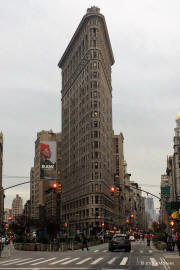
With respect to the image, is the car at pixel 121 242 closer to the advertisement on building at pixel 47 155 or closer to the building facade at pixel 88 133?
the advertisement on building at pixel 47 155

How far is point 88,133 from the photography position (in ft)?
448

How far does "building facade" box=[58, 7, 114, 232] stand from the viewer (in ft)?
432

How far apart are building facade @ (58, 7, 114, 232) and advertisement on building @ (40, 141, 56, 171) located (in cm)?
6910

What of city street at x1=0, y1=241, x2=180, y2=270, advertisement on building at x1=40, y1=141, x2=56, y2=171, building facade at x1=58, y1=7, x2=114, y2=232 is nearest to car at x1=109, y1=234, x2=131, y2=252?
city street at x1=0, y1=241, x2=180, y2=270

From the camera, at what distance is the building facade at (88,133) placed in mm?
131750

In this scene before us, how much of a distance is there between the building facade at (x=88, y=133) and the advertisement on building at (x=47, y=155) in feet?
227

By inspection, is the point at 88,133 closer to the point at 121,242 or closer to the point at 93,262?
the point at 121,242

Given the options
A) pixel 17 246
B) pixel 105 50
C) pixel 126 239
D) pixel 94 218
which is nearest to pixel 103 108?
pixel 105 50

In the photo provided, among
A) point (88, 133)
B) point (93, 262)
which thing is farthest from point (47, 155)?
point (88, 133)

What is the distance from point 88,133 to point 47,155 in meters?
78.9

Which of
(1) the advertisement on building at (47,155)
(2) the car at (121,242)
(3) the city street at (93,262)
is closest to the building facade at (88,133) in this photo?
(1) the advertisement on building at (47,155)

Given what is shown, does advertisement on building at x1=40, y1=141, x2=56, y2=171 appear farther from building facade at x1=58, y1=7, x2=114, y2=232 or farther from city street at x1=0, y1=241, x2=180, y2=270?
building facade at x1=58, y1=7, x2=114, y2=232

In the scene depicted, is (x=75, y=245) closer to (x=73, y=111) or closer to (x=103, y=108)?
(x=103, y=108)

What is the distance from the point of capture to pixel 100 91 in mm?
139375
